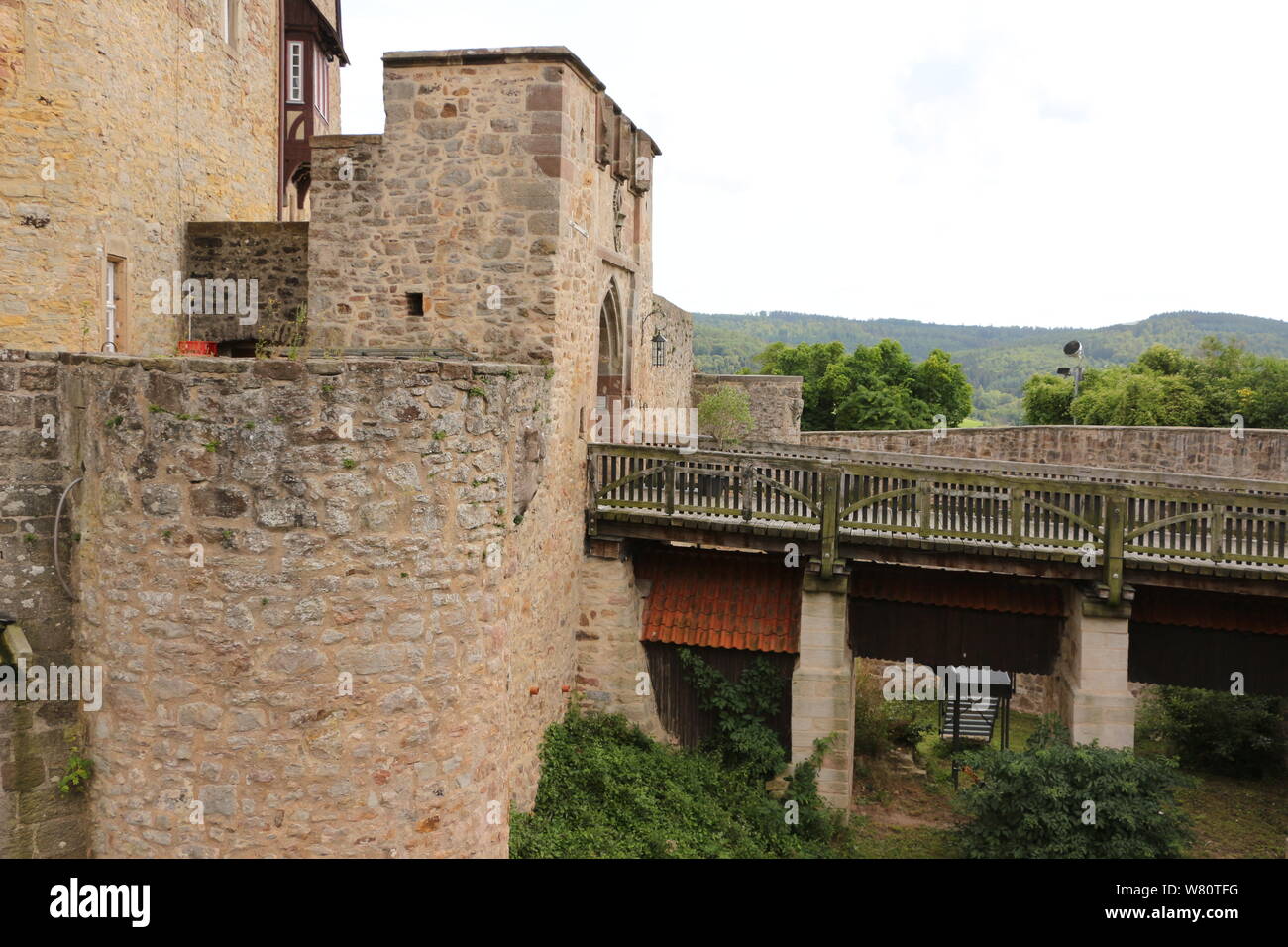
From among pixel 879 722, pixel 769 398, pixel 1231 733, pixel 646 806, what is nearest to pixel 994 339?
pixel 769 398

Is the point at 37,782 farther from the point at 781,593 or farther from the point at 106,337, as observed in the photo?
the point at 781,593

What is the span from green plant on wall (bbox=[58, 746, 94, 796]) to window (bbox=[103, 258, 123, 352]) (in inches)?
250

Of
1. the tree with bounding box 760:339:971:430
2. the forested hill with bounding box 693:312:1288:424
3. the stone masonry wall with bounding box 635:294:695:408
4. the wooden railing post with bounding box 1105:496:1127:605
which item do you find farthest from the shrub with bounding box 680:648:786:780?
the forested hill with bounding box 693:312:1288:424

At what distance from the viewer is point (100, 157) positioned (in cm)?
1159

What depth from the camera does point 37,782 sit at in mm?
6594

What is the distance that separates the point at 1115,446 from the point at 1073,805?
14710 mm

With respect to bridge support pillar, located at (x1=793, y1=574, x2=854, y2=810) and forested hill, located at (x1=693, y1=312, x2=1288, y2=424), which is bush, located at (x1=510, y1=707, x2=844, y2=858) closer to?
bridge support pillar, located at (x1=793, y1=574, x2=854, y2=810)

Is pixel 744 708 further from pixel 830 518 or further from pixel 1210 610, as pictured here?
pixel 1210 610

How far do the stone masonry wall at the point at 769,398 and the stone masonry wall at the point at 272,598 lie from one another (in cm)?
2220

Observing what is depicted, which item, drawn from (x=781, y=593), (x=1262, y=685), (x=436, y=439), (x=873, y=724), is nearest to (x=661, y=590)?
(x=781, y=593)

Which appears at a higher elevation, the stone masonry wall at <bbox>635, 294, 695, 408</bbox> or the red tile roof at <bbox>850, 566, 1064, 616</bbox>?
the stone masonry wall at <bbox>635, 294, 695, 408</bbox>

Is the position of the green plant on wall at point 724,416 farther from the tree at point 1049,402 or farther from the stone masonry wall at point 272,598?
the stone masonry wall at point 272,598

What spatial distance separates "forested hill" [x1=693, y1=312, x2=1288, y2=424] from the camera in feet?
347

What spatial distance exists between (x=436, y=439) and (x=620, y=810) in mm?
6547
